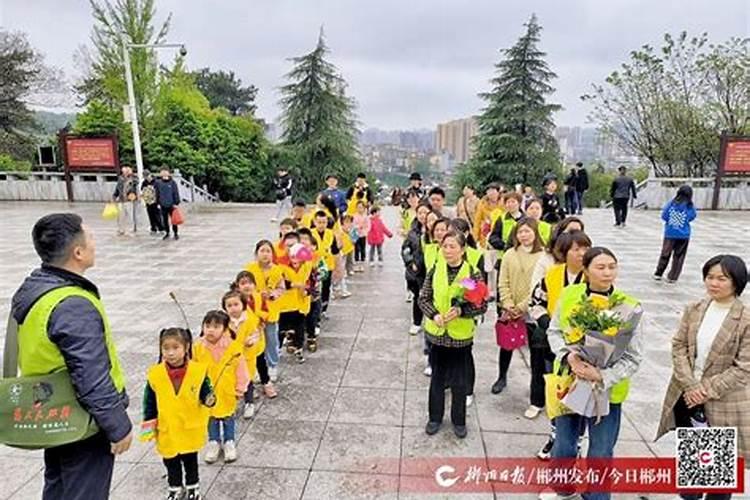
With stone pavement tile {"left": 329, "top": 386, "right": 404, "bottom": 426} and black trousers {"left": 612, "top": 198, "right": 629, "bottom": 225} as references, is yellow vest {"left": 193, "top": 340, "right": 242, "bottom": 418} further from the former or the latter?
black trousers {"left": 612, "top": 198, "right": 629, "bottom": 225}

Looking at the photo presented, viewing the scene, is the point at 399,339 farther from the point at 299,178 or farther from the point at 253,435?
the point at 299,178

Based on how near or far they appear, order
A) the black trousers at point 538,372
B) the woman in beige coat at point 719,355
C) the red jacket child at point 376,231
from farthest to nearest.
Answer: the red jacket child at point 376,231 → the black trousers at point 538,372 → the woman in beige coat at point 719,355

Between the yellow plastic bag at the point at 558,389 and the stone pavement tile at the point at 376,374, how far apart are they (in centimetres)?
177

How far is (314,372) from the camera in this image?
4.84 meters

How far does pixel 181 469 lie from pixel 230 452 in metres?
0.46

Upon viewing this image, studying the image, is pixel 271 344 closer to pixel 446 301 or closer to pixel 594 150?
pixel 446 301

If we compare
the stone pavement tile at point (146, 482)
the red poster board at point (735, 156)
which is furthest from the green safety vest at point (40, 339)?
the red poster board at point (735, 156)

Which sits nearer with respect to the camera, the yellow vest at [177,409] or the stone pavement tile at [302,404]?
the yellow vest at [177,409]

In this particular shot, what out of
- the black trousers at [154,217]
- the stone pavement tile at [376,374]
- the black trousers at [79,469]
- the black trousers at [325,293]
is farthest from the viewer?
the black trousers at [154,217]

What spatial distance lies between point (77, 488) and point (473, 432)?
2561 millimetres

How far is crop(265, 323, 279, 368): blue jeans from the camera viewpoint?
14.8 ft

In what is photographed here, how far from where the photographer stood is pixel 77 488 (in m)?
2.24

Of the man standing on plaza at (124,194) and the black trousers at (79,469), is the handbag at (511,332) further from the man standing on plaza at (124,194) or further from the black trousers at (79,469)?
the man standing on plaza at (124,194)

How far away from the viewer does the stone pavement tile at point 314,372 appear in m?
4.63
